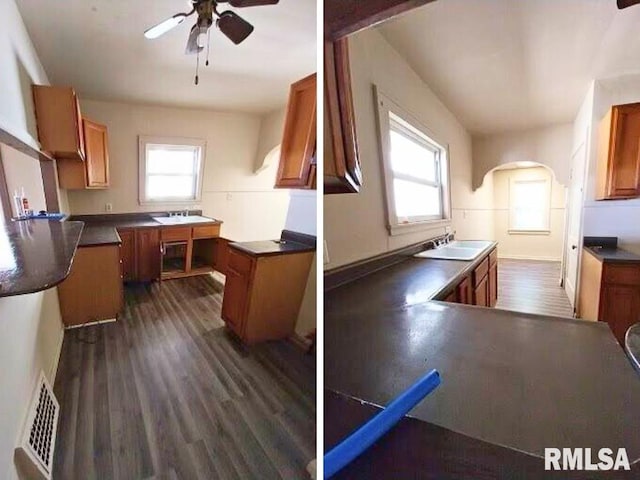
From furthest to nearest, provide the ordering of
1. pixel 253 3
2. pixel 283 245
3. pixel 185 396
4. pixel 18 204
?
1. pixel 185 396
2. pixel 283 245
3. pixel 253 3
4. pixel 18 204

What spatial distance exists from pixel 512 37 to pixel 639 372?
43 centimetres

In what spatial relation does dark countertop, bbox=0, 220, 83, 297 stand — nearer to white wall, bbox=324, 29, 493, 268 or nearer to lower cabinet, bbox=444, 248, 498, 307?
white wall, bbox=324, 29, 493, 268

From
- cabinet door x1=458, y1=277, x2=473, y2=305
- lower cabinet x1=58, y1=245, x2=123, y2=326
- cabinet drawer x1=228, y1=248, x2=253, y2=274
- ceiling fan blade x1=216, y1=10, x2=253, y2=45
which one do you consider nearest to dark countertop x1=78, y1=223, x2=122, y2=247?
lower cabinet x1=58, y1=245, x2=123, y2=326

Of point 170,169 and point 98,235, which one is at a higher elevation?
point 170,169

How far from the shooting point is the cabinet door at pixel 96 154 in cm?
63

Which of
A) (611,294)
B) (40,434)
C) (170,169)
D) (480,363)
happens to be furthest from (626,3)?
(40,434)

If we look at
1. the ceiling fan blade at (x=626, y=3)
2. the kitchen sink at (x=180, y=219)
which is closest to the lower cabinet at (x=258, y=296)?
the kitchen sink at (x=180, y=219)

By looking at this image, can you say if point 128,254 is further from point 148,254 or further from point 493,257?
point 493,257

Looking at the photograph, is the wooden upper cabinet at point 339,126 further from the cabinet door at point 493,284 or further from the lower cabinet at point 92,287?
the lower cabinet at point 92,287

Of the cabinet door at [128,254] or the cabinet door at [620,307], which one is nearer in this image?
the cabinet door at [620,307]

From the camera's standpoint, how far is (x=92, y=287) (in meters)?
0.73

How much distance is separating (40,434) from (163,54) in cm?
76

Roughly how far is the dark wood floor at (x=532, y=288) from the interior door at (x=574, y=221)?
1cm

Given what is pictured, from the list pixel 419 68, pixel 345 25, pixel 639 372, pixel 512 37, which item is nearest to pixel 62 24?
pixel 345 25
